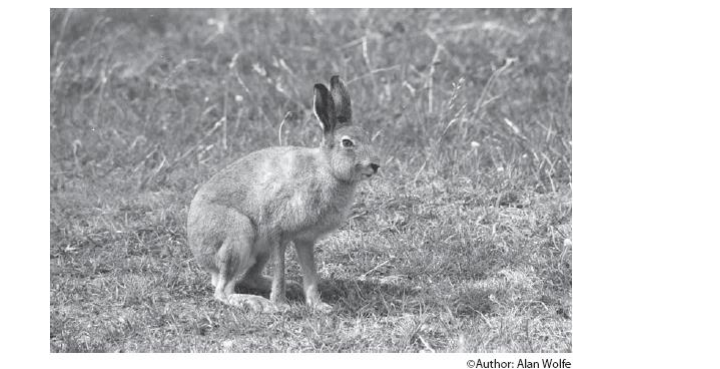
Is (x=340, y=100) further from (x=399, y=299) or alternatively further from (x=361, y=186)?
(x=361, y=186)

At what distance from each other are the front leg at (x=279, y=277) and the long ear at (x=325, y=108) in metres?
0.71

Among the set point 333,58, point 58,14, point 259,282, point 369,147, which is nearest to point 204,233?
point 259,282

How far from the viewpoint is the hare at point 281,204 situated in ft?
18.9

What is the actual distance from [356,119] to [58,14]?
352cm

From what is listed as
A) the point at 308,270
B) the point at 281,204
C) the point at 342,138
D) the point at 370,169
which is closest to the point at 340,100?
the point at 342,138

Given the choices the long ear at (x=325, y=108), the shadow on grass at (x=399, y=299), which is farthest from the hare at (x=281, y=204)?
the shadow on grass at (x=399, y=299)

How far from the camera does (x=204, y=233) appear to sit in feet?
19.7

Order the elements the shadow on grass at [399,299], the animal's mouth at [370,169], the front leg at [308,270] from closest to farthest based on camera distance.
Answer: the animal's mouth at [370,169]
the shadow on grass at [399,299]
the front leg at [308,270]

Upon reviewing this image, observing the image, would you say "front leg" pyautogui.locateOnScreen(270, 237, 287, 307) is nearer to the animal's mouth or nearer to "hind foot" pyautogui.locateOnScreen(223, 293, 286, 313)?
"hind foot" pyautogui.locateOnScreen(223, 293, 286, 313)

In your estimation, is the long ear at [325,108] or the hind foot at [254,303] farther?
the hind foot at [254,303]

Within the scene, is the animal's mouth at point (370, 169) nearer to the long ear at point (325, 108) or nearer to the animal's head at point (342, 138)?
the animal's head at point (342, 138)

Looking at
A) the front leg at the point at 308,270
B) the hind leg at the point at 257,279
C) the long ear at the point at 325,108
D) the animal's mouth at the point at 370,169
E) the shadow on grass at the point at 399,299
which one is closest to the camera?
the animal's mouth at the point at 370,169
